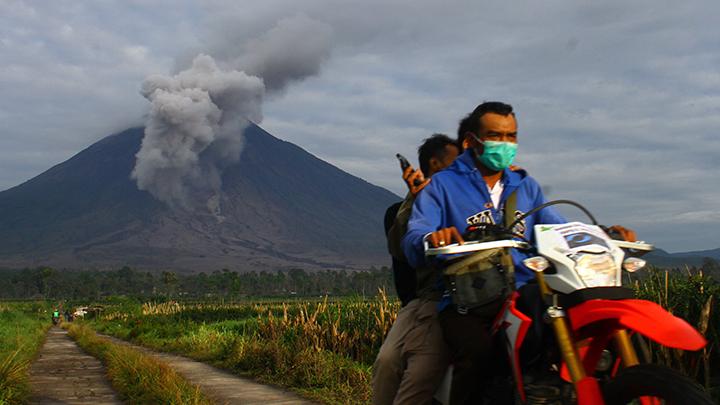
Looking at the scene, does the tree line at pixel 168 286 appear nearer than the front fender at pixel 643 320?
No

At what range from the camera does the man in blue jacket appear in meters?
3.01

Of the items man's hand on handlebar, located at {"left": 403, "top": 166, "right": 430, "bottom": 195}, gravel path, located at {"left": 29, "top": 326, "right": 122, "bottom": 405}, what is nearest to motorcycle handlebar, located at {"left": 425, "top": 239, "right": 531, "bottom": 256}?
man's hand on handlebar, located at {"left": 403, "top": 166, "right": 430, "bottom": 195}

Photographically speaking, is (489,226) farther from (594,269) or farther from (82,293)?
(82,293)

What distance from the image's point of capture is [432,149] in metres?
4.29

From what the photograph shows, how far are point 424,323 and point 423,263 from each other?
45cm

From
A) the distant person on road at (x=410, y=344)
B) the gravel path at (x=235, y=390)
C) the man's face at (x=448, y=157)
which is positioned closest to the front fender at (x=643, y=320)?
the distant person on road at (x=410, y=344)

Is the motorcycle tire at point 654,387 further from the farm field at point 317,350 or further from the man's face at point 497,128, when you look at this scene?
the farm field at point 317,350

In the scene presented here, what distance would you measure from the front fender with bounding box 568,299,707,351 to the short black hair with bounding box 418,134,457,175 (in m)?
1.80

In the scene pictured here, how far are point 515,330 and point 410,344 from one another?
856 mm

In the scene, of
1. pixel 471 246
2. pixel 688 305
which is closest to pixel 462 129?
pixel 471 246

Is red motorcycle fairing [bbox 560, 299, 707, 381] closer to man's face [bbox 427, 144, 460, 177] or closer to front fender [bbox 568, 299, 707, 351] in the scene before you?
front fender [bbox 568, 299, 707, 351]

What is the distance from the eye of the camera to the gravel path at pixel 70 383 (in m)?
8.86

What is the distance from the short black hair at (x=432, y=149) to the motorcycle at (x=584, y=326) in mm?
1358

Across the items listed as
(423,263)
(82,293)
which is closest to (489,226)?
(423,263)
